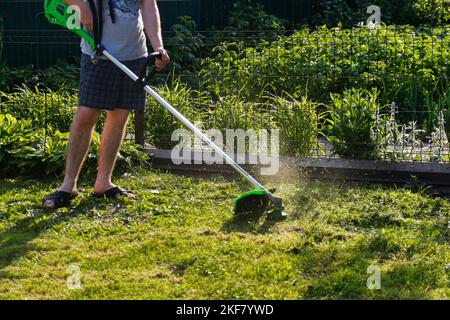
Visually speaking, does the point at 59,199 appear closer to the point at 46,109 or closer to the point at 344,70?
the point at 46,109

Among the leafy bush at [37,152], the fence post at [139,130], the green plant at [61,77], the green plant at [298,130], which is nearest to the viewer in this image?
the leafy bush at [37,152]

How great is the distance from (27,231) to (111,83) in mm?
1114

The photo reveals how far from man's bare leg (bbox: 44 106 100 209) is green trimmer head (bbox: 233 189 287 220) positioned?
1.12 m

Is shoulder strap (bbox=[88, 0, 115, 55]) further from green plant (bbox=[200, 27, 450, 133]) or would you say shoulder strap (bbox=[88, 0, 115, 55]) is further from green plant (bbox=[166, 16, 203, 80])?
green plant (bbox=[166, 16, 203, 80])

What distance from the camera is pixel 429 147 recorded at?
6410mm

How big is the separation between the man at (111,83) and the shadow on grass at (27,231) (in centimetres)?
13

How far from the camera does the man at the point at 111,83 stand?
5.55 meters

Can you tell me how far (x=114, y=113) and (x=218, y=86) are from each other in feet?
6.57

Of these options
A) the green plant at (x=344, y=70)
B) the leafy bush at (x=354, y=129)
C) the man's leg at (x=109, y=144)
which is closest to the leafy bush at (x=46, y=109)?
the green plant at (x=344, y=70)

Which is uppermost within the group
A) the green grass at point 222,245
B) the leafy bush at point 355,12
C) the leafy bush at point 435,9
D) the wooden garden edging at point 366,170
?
the leafy bush at point 355,12

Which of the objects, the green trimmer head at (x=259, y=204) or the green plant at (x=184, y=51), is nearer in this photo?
the green trimmer head at (x=259, y=204)

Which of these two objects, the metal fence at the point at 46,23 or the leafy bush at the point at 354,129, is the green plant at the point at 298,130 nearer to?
the leafy bush at the point at 354,129

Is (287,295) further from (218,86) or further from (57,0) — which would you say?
(218,86)

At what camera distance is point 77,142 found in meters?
5.62
